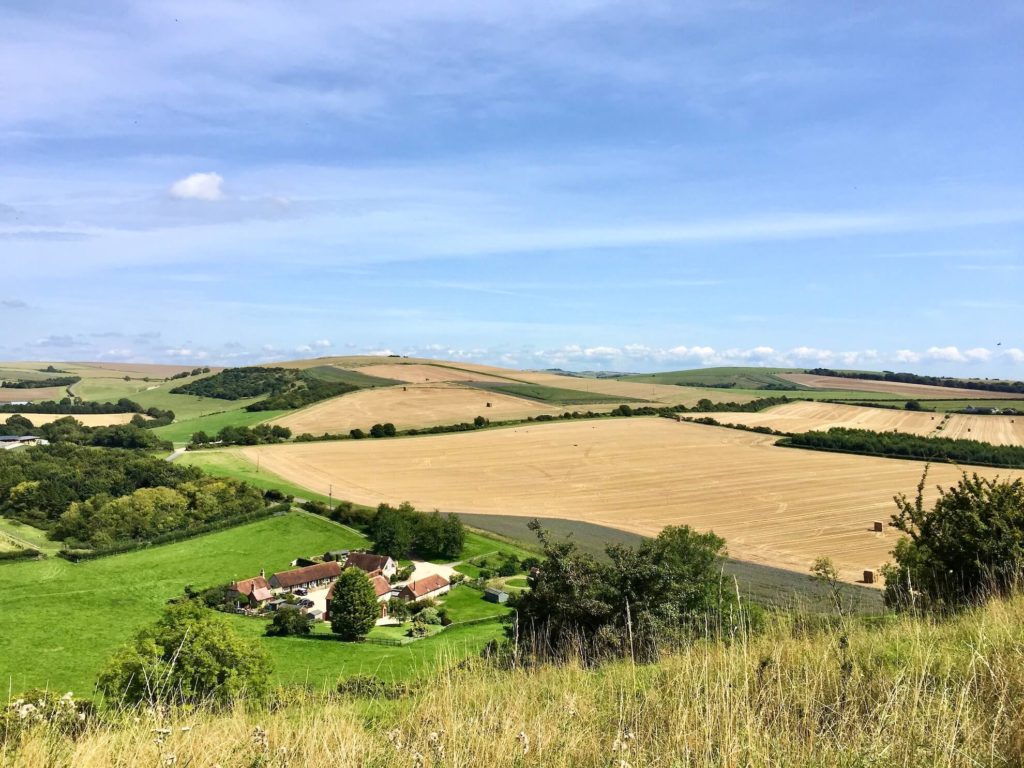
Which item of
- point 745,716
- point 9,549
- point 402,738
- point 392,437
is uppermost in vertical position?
point 745,716

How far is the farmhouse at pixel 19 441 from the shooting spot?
315 feet

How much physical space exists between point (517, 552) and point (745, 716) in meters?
50.5

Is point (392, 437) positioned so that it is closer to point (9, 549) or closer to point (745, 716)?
point (9, 549)

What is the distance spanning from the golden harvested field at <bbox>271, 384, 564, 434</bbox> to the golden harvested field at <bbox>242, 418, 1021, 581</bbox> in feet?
29.9

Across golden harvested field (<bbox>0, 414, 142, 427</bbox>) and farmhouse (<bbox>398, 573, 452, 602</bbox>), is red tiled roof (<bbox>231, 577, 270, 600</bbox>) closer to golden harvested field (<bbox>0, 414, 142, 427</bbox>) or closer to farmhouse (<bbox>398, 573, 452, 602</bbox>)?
farmhouse (<bbox>398, 573, 452, 602</bbox>)

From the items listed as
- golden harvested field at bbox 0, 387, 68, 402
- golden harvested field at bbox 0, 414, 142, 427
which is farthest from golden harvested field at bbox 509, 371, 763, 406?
golden harvested field at bbox 0, 387, 68, 402

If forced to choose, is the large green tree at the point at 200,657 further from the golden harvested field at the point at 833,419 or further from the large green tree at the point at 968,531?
the golden harvested field at the point at 833,419

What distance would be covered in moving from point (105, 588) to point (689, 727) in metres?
53.2

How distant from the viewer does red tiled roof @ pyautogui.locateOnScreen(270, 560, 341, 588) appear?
1954 inches

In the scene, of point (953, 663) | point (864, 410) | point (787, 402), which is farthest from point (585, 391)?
point (953, 663)

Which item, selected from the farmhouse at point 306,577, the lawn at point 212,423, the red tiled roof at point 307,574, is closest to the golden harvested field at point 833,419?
the red tiled roof at point 307,574

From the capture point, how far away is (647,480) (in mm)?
70062

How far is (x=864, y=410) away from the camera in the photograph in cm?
11681

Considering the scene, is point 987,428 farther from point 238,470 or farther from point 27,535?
point 27,535
